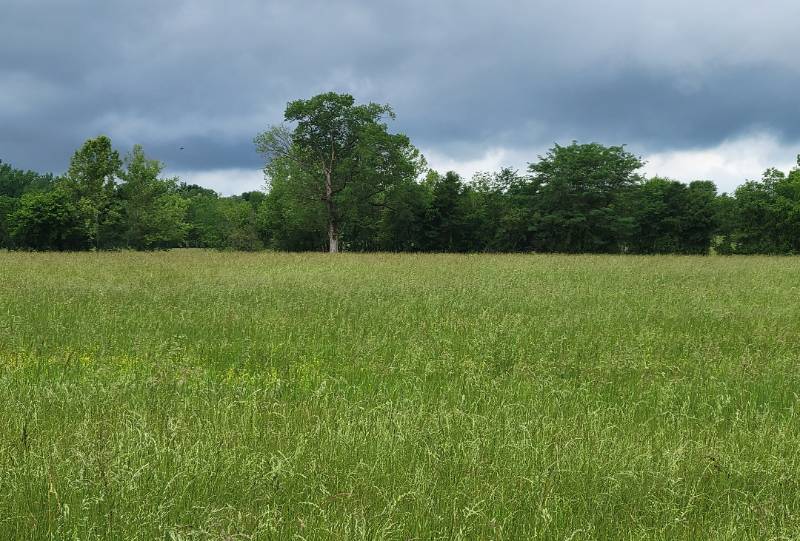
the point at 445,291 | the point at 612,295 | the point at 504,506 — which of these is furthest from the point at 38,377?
the point at 612,295

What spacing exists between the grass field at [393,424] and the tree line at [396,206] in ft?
112

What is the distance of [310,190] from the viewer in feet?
139

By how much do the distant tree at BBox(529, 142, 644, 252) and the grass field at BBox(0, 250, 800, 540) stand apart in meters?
42.8

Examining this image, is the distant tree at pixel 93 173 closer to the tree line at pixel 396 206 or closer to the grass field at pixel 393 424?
the tree line at pixel 396 206

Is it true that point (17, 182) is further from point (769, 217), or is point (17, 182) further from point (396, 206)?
point (769, 217)

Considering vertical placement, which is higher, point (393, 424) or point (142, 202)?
point (142, 202)

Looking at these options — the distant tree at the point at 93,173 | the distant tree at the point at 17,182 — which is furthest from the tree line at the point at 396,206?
the distant tree at the point at 17,182

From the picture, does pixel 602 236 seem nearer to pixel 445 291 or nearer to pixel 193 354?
pixel 445 291

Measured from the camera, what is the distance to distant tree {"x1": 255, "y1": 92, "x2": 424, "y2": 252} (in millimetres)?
40562

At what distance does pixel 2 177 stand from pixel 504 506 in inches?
4568

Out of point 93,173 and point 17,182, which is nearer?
point 93,173

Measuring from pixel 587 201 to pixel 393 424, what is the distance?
52483 mm

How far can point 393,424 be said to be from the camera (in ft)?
12.7

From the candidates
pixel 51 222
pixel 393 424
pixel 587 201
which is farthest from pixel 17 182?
pixel 393 424
